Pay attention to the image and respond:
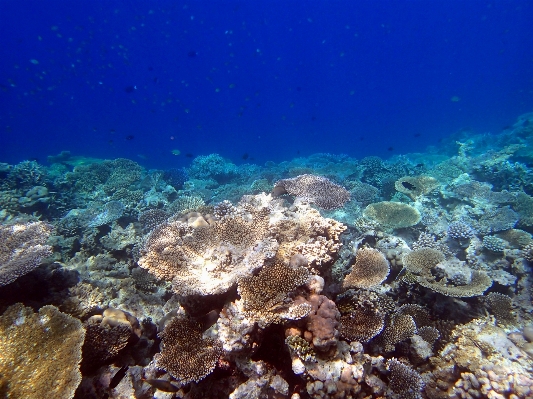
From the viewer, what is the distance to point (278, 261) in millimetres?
4203

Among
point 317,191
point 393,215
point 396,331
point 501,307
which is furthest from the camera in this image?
point 393,215

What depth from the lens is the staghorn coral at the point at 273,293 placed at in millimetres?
3588

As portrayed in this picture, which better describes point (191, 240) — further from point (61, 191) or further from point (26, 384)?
point (61, 191)

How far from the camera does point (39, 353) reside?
380 cm

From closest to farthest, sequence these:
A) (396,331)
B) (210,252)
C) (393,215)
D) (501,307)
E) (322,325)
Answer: (322,325) → (396,331) → (210,252) → (501,307) → (393,215)

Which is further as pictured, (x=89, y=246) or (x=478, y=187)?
(x=478, y=187)

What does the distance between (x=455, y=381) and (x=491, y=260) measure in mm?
4326

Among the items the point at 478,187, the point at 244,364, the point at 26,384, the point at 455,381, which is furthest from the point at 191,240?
the point at 478,187

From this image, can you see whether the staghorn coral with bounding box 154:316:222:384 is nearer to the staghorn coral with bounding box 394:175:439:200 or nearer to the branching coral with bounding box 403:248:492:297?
the branching coral with bounding box 403:248:492:297

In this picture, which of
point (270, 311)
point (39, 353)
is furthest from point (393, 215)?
point (39, 353)

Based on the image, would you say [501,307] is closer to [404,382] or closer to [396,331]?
[396,331]

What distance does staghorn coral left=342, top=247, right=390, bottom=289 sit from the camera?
4.95 metres

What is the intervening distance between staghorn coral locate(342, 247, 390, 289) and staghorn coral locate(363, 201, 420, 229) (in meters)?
2.72

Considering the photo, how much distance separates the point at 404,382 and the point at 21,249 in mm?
6856
